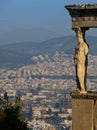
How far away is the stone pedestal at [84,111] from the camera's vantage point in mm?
14711

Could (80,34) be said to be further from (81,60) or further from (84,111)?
(84,111)

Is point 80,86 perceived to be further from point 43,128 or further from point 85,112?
point 43,128

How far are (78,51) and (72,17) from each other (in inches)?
30.0

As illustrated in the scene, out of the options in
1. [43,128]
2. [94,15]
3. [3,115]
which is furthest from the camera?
[43,128]

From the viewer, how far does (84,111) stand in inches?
583

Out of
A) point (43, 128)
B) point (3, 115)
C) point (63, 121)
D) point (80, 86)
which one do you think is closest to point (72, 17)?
point (80, 86)

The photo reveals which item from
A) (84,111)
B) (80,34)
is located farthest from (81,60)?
(84,111)

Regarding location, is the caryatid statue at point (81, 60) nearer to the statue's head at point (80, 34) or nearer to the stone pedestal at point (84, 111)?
the statue's head at point (80, 34)

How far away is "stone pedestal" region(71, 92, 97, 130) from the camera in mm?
14711

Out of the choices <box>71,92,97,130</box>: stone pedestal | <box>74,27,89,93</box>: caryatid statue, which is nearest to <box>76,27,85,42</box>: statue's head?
<box>74,27,89,93</box>: caryatid statue

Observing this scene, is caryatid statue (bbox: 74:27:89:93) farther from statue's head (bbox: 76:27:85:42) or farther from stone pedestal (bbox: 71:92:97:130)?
stone pedestal (bbox: 71:92:97:130)

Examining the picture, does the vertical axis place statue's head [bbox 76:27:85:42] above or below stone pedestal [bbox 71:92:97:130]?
above

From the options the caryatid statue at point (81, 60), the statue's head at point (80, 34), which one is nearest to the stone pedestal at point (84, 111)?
the caryatid statue at point (81, 60)

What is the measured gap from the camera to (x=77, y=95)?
1488cm
